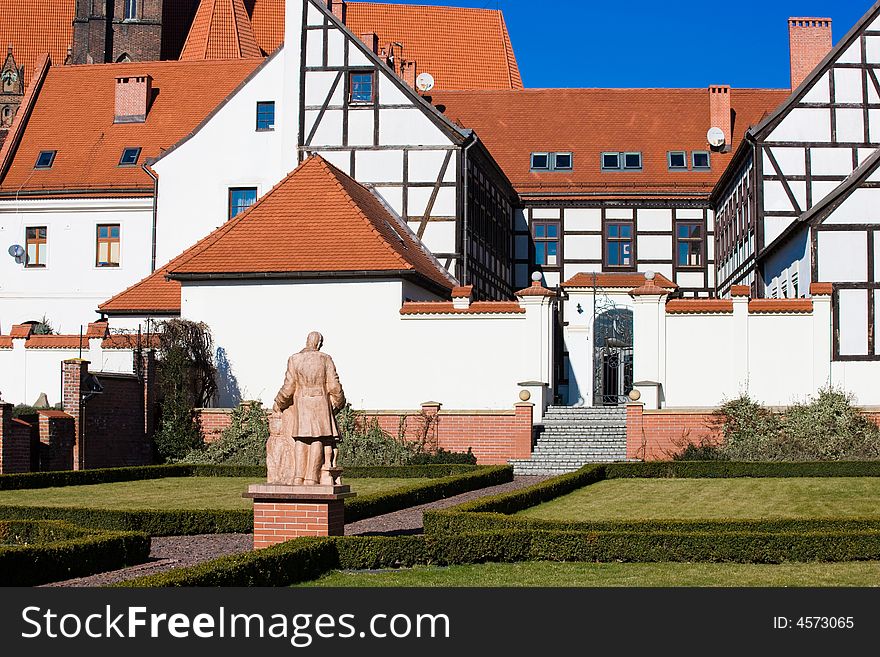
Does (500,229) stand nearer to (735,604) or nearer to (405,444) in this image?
(405,444)

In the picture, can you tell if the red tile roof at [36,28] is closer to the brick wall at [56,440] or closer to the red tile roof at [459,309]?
the red tile roof at [459,309]

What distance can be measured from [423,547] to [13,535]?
5069 mm

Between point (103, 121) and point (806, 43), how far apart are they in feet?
81.0

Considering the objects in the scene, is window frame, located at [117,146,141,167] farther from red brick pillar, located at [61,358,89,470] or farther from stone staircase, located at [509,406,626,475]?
stone staircase, located at [509,406,626,475]

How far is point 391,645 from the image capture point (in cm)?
818

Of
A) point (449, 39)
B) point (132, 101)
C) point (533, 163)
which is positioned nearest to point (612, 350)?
point (533, 163)

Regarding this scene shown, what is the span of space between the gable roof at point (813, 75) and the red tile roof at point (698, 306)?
8960 millimetres

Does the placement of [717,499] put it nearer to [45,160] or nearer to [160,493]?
[160,493]

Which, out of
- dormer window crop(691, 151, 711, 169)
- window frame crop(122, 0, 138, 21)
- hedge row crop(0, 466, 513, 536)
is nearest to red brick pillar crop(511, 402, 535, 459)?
hedge row crop(0, 466, 513, 536)

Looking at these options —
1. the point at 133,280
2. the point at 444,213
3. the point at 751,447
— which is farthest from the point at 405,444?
the point at 133,280


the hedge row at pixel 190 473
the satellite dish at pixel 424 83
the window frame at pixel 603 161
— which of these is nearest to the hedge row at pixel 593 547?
the hedge row at pixel 190 473

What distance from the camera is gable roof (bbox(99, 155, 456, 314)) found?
3048cm

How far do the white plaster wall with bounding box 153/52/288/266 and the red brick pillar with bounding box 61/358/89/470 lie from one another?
580 inches

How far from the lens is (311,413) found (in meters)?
14.1
